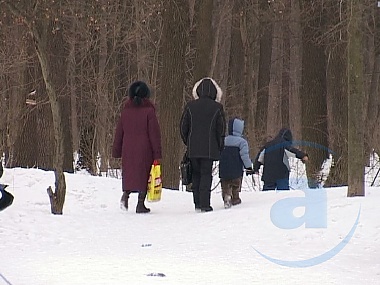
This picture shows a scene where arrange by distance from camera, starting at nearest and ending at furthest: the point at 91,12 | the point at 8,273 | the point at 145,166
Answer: the point at 8,273 < the point at 145,166 < the point at 91,12

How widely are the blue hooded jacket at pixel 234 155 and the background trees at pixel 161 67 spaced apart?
5.39 ft

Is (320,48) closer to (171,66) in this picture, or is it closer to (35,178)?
(171,66)

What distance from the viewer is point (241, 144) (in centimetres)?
1049

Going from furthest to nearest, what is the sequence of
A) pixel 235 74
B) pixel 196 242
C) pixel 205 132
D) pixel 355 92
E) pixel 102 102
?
pixel 235 74
pixel 102 102
pixel 205 132
pixel 355 92
pixel 196 242

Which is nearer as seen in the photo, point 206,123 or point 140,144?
point 206,123

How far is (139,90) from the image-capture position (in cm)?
1024

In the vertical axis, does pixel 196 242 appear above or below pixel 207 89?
below

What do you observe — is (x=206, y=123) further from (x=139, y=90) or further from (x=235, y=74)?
(x=235, y=74)

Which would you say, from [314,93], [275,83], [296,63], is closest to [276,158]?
[314,93]

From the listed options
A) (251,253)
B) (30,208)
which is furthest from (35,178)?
(251,253)

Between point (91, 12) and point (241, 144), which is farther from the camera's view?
point (91, 12)

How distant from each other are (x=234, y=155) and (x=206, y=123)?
2.25 ft

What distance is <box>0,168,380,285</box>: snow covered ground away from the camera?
6082 mm

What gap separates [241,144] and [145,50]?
14.9 m
